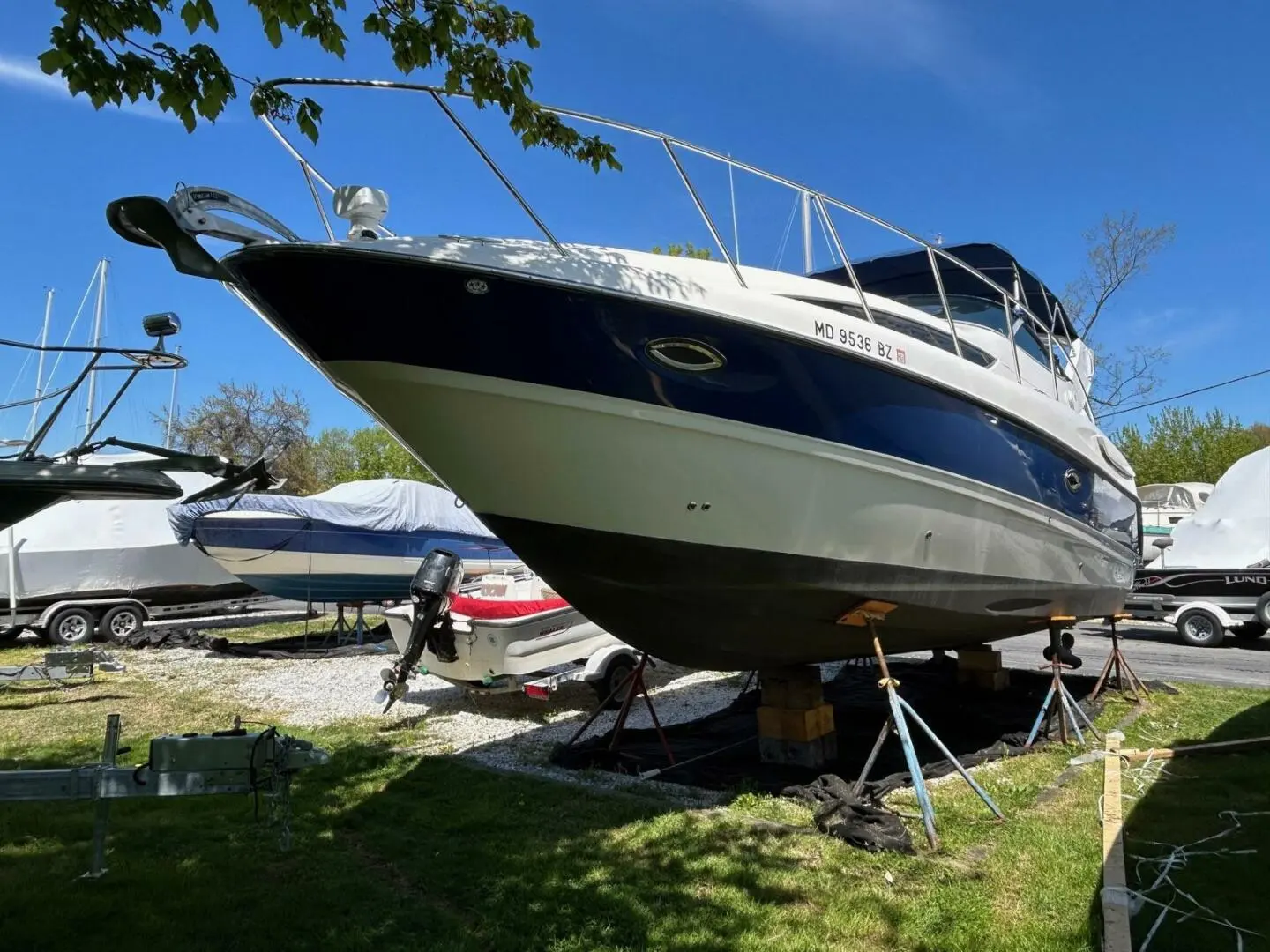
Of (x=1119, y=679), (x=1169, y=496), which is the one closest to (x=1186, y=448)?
(x=1169, y=496)

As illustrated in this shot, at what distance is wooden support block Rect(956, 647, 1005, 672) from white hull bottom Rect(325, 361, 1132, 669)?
3.18 metres

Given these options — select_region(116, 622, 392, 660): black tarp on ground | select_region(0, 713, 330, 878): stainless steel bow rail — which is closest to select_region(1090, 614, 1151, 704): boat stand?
select_region(0, 713, 330, 878): stainless steel bow rail

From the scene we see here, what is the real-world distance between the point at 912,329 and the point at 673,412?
7.12ft

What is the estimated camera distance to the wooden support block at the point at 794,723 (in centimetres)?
548

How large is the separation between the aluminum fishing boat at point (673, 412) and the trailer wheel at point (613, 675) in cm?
290

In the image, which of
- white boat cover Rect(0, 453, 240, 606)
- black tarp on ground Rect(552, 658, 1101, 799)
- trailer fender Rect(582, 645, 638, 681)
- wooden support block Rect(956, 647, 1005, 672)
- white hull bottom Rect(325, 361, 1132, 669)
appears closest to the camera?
white hull bottom Rect(325, 361, 1132, 669)

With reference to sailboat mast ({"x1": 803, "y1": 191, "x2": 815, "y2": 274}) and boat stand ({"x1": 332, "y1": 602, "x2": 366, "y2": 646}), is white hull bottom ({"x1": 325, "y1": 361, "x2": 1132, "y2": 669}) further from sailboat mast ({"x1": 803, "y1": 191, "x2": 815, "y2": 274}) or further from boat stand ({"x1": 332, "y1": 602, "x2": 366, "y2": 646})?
boat stand ({"x1": 332, "y1": 602, "x2": 366, "y2": 646})

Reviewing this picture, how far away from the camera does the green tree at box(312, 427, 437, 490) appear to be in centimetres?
3981

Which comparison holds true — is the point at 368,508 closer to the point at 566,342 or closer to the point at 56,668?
the point at 56,668

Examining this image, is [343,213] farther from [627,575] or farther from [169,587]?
[169,587]

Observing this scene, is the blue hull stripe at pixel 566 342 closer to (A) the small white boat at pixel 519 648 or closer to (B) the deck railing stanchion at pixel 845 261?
(B) the deck railing stanchion at pixel 845 261

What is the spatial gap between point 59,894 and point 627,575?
2.89 meters

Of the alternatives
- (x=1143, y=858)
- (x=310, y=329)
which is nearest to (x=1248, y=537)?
(x=1143, y=858)

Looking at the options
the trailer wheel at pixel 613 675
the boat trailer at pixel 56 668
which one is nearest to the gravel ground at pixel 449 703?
the trailer wheel at pixel 613 675
